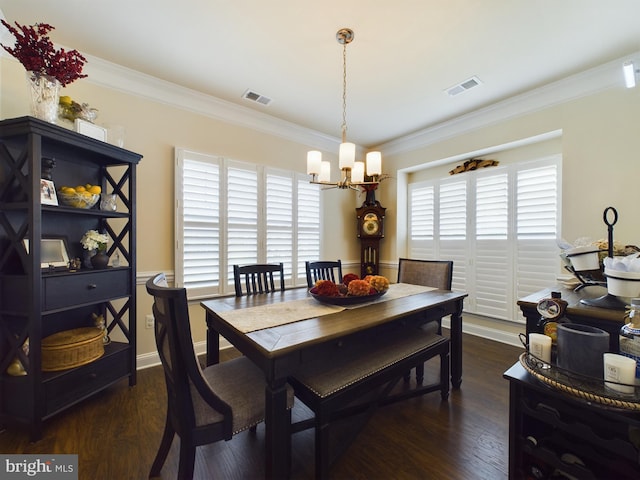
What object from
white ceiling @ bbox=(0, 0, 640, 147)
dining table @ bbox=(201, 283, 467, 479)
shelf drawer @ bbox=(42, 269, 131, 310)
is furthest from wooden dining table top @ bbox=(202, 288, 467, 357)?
white ceiling @ bbox=(0, 0, 640, 147)

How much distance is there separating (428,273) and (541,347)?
1733 mm

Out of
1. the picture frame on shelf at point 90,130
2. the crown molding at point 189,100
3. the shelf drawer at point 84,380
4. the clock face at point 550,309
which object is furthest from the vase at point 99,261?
the clock face at point 550,309

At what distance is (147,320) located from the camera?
8.66 feet

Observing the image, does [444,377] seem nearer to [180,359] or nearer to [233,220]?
[180,359]

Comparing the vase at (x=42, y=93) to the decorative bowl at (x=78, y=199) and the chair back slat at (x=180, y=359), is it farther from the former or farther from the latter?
the chair back slat at (x=180, y=359)

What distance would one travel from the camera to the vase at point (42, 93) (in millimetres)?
1680

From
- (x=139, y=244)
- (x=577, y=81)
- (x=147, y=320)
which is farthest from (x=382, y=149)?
(x=147, y=320)

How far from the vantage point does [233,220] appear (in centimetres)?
311

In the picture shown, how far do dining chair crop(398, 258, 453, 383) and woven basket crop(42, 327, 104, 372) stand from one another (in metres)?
2.52

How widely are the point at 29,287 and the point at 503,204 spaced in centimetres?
441

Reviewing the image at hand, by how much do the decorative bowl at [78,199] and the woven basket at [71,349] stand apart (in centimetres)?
95

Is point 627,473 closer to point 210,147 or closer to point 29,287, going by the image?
point 29,287

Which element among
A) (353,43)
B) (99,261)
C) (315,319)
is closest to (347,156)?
(353,43)

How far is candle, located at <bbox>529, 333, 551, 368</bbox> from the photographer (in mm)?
1065
